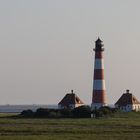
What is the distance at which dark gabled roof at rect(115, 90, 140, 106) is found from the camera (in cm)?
9875

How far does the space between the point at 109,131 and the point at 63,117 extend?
30.7 meters

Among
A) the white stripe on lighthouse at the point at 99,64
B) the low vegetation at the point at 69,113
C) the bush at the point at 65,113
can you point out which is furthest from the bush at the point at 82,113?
the white stripe on lighthouse at the point at 99,64

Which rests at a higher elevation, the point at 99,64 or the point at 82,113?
the point at 99,64

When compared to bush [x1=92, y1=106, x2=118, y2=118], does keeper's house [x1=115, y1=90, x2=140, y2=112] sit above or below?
above

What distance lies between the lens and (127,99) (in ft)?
326

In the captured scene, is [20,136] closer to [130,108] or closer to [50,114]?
[50,114]

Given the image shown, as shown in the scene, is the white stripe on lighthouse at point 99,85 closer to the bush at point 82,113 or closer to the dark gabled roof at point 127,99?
the bush at point 82,113

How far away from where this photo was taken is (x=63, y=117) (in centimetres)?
7731

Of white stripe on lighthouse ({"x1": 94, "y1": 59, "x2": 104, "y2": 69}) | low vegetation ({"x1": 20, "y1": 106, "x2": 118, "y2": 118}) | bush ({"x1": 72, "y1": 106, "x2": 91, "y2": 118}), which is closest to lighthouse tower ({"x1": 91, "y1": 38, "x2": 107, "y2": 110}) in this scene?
white stripe on lighthouse ({"x1": 94, "y1": 59, "x2": 104, "y2": 69})

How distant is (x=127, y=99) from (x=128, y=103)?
999 millimetres

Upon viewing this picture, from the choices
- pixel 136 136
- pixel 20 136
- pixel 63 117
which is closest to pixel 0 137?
pixel 20 136

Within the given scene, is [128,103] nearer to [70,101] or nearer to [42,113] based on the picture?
[70,101]

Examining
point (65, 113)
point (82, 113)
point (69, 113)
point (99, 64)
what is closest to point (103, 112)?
point (82, 113)

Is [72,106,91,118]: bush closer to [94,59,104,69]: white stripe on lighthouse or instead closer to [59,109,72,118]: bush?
[59,109,72,118]: bush
